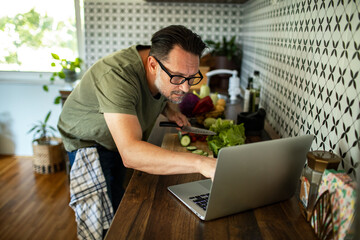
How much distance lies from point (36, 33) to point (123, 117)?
114 inches

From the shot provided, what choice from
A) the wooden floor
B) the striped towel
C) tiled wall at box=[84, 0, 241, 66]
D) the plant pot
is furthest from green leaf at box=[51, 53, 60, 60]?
the striped towel

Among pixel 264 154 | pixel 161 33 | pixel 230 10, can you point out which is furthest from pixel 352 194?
pixel 230 10

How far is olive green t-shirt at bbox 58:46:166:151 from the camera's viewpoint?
1.20m

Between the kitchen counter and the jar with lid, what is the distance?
5 cm

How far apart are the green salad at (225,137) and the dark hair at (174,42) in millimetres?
414

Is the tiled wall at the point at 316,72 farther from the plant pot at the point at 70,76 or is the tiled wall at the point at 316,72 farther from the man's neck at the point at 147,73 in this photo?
the plant pot at the point at 70,76

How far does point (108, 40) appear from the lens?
3428 mm

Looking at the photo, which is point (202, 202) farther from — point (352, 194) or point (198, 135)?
point (198, 135)

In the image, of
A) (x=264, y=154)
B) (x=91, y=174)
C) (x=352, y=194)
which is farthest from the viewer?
(x=91, y=174)

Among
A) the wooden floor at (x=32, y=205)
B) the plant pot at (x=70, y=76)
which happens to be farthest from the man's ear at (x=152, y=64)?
the plant pot at (x=70, y=76)

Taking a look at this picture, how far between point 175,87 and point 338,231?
0.81 metres

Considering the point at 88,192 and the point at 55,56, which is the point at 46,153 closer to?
the point at 55,56

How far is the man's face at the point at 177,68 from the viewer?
1.26 m

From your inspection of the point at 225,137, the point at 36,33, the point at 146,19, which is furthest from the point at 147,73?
the point at 36,33
